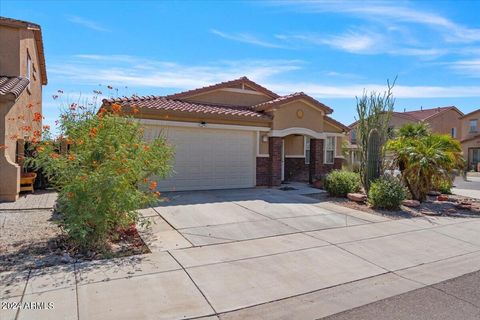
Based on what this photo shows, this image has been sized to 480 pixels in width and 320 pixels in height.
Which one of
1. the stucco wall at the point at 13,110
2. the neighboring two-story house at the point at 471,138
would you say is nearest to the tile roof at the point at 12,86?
the stucco wall at the point at 13,110

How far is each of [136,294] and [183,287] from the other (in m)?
0.64

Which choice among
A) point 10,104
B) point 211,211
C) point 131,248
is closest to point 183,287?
point 131,248

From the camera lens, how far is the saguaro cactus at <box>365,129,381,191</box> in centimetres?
1277

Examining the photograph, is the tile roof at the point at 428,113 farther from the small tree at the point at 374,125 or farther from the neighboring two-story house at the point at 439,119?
the small tree at the point at 374,125

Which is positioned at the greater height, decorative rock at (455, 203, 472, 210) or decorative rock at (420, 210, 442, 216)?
decorative rock at (455, 203, 472, 210)

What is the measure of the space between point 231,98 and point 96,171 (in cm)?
1120

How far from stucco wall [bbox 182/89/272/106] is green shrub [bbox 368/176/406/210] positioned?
787cm

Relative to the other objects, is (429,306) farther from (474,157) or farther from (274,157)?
(474,157)

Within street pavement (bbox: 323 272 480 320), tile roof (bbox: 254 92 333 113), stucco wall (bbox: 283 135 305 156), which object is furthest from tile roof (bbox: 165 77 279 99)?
street pavement (bbox: 323 272 480 320)

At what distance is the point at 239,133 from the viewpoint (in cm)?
1477

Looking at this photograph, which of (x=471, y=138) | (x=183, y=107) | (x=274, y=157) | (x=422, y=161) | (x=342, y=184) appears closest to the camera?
(x=422, y=161)

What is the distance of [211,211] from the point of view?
32.3 ft

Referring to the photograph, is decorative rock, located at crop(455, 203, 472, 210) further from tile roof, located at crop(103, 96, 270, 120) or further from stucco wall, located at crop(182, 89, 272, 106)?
stucco wall, located at crop(182, 89, 272, 106)

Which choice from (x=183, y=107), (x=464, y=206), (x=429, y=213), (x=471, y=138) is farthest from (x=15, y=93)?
(x=471, y=138)
